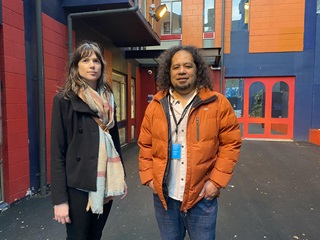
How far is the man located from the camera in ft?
5.51

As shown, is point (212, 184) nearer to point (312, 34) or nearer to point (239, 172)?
point (239, 172)

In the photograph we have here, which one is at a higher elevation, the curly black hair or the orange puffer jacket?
the curly black hair

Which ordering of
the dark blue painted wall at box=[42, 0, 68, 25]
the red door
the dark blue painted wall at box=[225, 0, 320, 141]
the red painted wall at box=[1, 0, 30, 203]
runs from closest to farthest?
1. the red painted wall at box=[1, 0, 30, 203]
2. the dark blue painted wall at box=[42, 0, 68, 25]
3. the dark blue painted wall at box=[225, 0, 320, 141]
4. the red door

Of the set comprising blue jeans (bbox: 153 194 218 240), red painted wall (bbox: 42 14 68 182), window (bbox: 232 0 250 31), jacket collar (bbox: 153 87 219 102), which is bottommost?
blue jeans (bbox: 153 194 218 240)

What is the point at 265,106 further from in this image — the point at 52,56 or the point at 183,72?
the point at 183,72

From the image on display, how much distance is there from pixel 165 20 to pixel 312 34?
230 inches

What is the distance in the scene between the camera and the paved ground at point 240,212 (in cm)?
287

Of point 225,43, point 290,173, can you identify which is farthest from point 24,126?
point 225,43

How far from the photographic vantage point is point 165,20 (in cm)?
1076

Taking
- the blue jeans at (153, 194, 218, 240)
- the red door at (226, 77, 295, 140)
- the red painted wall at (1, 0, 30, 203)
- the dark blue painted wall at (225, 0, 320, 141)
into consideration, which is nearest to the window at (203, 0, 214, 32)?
the dark blue painted wall at (225, 0, 320, 141)

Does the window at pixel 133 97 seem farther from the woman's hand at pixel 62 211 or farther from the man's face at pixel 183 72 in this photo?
the woman's hand at pixel 62 211

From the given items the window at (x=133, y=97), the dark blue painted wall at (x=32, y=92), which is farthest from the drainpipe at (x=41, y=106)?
the window at (x=133, y=97)

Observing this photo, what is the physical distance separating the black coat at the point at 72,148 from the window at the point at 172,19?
978cm

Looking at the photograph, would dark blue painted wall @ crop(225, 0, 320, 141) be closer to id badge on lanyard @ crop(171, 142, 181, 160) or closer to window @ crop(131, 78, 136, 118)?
window @ crop(131, 78, 136, 118)
